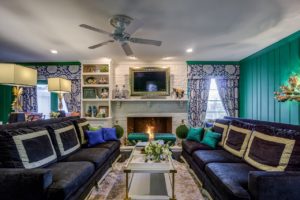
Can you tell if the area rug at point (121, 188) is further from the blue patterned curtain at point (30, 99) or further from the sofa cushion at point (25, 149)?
the blue patterned curtain at point (30, 99)

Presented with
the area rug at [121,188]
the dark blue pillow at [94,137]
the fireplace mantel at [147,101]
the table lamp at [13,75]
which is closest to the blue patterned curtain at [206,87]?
the fireplace mantel at [147,101]

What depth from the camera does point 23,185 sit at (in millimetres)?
1763

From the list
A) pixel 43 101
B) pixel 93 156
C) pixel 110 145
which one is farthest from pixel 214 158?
pixel 43 101

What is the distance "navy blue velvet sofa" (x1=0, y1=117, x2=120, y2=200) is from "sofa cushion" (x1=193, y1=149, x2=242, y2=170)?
150 centimetres

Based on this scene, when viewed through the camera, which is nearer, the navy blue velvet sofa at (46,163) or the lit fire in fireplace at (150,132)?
the navy blue velvet sofa at (46,163)

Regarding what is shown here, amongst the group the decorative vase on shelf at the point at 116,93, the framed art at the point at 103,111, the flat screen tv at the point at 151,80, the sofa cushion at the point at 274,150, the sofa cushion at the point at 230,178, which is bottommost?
the sofa cushion at the point at 230,178

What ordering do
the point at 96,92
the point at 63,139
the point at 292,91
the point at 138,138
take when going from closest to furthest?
1. the point at 63,139
2. the point at 292,91
3. the point at 138,138
4. the point at 96,92

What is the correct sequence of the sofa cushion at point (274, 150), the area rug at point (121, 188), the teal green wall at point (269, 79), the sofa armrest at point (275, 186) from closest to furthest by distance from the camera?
the sofa armrest at point (275, 186) < the sofa cushion at point (274, 150) < the area rug at point (121, 188) < the teal green wall at point (269, 79)

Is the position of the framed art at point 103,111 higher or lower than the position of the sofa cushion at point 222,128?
higher

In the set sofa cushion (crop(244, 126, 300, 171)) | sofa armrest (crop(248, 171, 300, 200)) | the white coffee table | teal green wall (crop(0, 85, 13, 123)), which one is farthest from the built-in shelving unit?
sofa armrest (crop(248, 171, 300, 200))

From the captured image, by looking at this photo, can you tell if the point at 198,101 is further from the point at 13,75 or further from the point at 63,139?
the point at 13,75

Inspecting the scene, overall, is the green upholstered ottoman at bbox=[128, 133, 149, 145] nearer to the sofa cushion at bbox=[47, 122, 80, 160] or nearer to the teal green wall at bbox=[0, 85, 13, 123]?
the sofa cushion at bbox=[47, 122, 80, 160]

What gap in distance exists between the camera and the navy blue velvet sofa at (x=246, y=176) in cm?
168

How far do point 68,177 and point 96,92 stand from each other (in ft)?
13.3
